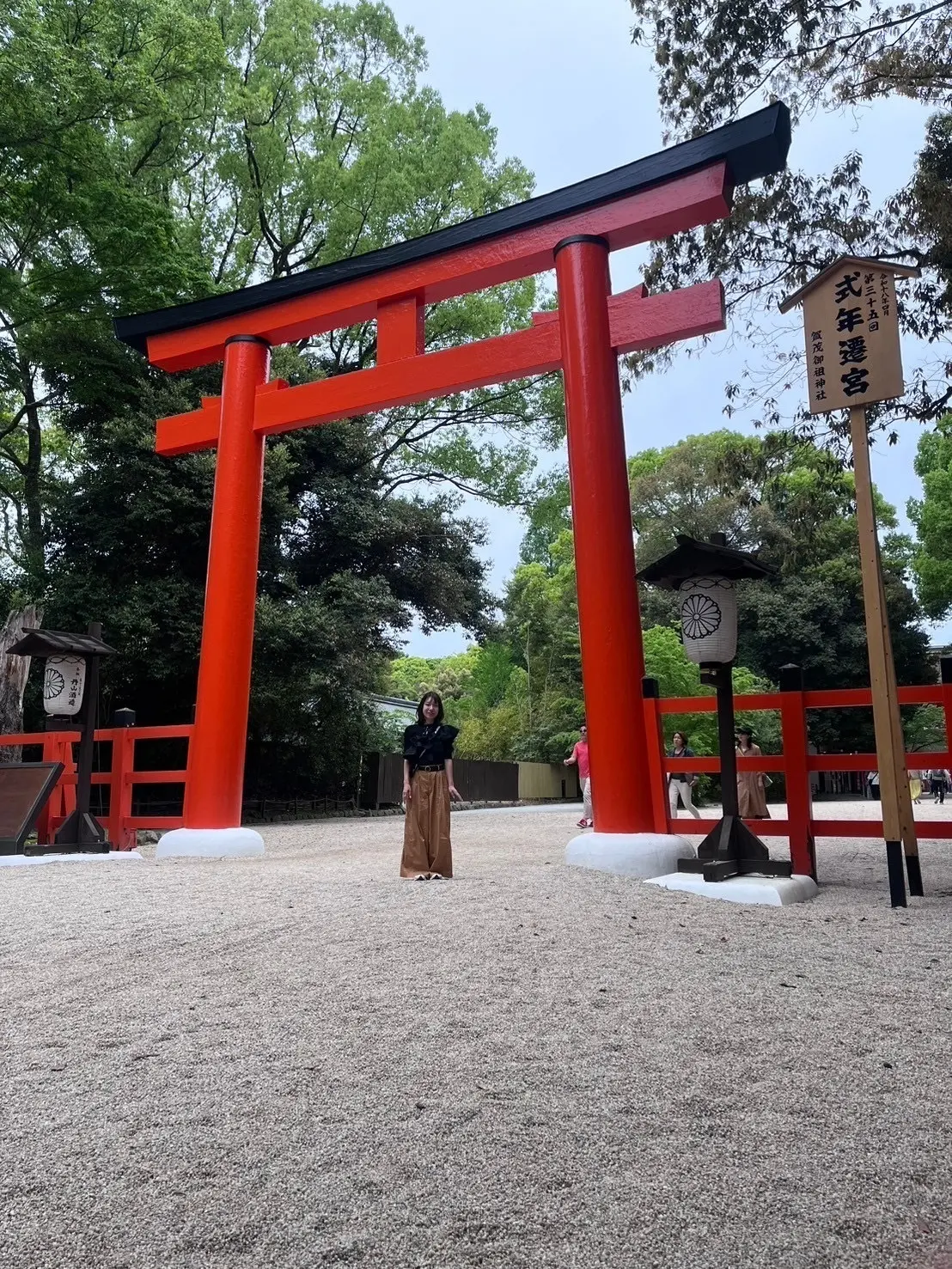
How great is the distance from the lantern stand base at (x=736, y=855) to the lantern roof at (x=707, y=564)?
5.05ft

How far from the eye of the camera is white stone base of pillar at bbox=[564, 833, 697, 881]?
588cm

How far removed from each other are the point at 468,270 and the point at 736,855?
205 inches

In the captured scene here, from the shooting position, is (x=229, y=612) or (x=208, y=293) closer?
(x=229, y=612)

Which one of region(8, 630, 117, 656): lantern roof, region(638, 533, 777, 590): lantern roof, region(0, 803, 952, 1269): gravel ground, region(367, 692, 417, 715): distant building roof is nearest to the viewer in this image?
region(0, 803, 952, 1269): gravel ground

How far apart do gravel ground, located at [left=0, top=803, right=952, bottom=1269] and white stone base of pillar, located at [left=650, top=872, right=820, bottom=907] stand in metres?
0.71

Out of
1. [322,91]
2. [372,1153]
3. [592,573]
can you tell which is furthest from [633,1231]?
[322,91]

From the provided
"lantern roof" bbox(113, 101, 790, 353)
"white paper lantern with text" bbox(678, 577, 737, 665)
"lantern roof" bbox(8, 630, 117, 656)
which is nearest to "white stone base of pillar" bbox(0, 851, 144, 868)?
"lantern roof" bbox(8, 630, 117, 656)

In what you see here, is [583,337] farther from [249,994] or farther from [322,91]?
[322,91]

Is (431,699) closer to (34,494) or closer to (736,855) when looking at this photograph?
(736,855)

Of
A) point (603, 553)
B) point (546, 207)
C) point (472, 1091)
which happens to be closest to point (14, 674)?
point (603, 553)

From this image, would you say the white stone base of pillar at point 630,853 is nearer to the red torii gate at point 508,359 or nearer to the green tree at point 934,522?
the red torii gate at point 508,359

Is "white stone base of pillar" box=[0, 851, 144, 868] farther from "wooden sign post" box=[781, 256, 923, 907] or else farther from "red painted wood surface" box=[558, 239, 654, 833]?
"wooden sign post" box=[781, 256, 923, 907]

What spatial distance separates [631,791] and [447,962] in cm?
288

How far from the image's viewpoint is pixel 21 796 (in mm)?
7809
